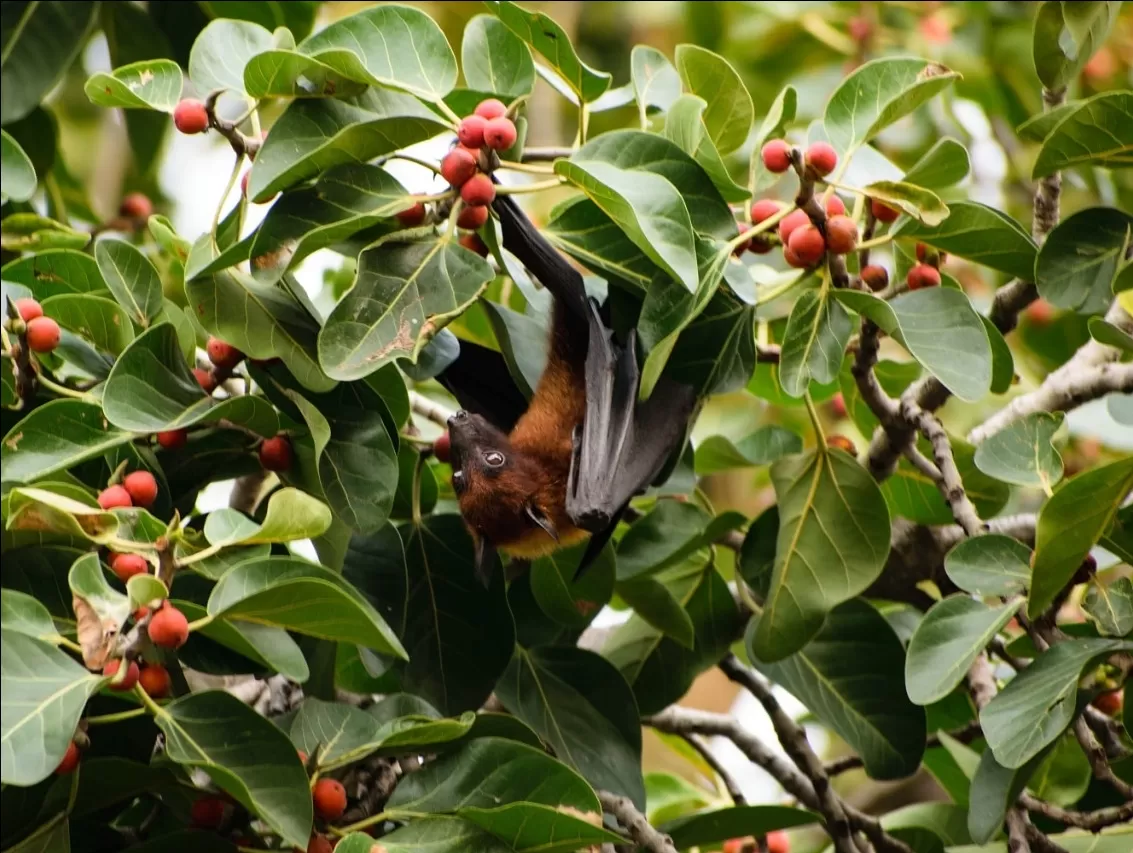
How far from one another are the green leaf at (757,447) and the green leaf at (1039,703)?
808mm

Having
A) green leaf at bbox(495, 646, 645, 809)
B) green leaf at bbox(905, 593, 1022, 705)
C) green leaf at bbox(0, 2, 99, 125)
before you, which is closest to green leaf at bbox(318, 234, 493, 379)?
green leaf at bbox(495, 646, 645, 809)

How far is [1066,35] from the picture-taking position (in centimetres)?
206

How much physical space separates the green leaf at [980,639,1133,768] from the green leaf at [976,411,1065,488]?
10.9 inches

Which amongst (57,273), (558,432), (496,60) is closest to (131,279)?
(57,273)

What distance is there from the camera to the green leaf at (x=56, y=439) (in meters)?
1.66

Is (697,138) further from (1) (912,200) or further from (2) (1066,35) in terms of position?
(2) (1066,35)

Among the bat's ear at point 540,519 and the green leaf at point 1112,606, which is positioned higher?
the green leaf at point 1112,606

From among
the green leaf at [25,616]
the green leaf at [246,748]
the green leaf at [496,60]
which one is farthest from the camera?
the green leaf at [496,60]

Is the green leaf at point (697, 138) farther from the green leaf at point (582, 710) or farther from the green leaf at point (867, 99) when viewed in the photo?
the green leaf at point (582, 710)

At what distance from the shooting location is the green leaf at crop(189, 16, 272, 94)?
1921mm

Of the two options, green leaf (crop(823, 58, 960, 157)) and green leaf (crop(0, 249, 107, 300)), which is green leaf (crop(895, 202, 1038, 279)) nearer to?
green leaf (crop(823, 58, 960, 157))

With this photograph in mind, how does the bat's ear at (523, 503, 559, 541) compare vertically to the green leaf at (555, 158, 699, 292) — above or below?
below

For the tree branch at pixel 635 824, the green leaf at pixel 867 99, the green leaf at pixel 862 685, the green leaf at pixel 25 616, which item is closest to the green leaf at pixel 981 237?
the green leaf at pixel 867 99

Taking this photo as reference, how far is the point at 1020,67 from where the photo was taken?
13.8 feet
